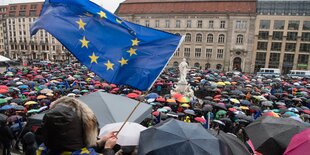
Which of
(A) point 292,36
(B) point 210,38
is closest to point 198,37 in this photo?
(B) point 210,38

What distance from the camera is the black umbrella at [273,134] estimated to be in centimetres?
466

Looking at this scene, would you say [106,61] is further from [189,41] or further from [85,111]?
[189,41]

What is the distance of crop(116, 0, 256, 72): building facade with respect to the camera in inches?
1900

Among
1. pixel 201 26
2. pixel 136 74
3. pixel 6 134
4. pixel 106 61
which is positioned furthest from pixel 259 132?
pixel 201 26

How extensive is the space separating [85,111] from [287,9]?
55.5m

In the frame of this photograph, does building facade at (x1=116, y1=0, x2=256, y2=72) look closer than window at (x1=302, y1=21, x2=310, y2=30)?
No

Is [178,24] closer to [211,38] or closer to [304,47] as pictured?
[211,38]

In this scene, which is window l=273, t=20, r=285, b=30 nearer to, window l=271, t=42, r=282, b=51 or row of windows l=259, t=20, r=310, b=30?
row of windows l=259, t=20, r=310, b=30

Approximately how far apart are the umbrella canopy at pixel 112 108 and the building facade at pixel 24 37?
6545cm

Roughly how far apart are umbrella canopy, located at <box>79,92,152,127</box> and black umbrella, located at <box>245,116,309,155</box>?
2692mm

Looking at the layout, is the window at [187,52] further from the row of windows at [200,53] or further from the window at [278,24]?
the window at [278,24]

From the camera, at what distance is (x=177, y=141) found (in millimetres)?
3496

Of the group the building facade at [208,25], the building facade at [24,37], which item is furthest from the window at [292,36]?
the building facade at [24,37]

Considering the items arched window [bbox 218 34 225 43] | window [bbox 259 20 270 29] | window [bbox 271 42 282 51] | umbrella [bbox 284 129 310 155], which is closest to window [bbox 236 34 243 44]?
arched window [bbox 218 34 225 43]
